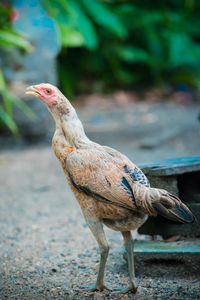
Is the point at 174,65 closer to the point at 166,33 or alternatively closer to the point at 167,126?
the point at 166,33

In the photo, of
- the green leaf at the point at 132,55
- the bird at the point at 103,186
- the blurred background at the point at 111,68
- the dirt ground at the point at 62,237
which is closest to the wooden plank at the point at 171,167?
the bird at the point at 103,186

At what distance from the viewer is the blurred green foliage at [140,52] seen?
1095 centimetres

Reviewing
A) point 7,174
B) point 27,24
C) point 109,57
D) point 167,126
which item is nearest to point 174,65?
point 109,57

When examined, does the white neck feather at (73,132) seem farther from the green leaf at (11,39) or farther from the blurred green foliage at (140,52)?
the blurred green foliage at (140,52)

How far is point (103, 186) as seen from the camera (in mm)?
2709

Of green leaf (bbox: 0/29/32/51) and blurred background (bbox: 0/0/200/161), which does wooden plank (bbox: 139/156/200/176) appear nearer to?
blurred background (bbox: 0/0/200/161)

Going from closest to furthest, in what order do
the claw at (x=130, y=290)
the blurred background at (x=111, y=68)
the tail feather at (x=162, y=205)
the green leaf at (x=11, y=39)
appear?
the tail feather at (x=162, y=205)
the claw at (x=130, y=290)
the green leaf at (x=11, y=39)
the blurred background at (x=111, y=68)

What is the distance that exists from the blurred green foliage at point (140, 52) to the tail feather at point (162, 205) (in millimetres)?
8377

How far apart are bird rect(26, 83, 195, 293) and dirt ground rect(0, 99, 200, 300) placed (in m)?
0.28

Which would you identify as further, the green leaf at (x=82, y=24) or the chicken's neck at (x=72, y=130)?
the green leaf at (x=82, y=24)

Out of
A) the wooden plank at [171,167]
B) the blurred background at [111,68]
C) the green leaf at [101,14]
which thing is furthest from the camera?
the green leaf at [101,14]

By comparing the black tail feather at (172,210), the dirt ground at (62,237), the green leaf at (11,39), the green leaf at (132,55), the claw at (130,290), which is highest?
the green leaf at (11,39)

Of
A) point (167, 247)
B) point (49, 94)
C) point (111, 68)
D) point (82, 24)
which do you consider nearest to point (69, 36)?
point (82, 24)

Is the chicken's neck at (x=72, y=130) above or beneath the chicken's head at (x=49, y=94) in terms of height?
beneath
